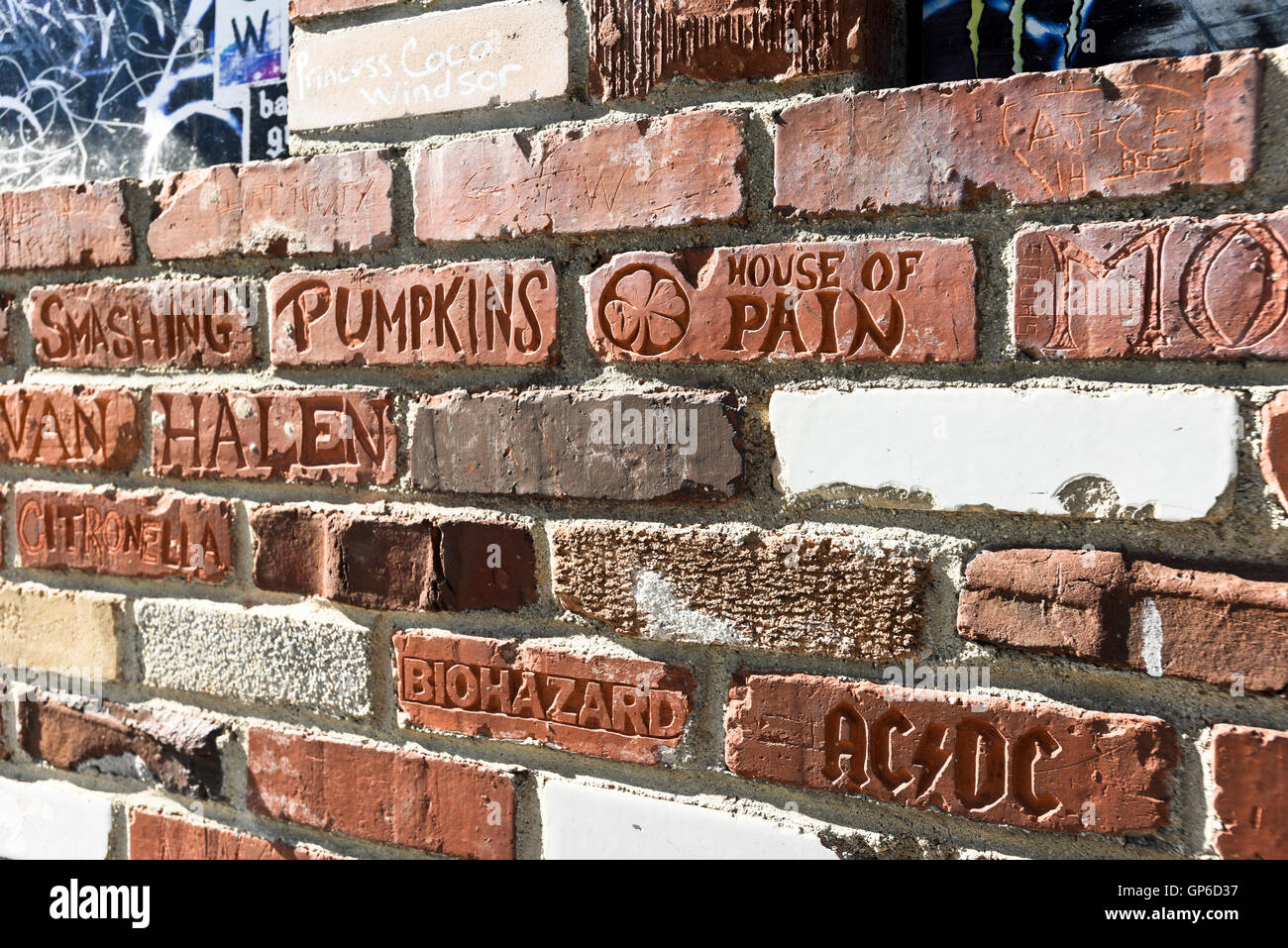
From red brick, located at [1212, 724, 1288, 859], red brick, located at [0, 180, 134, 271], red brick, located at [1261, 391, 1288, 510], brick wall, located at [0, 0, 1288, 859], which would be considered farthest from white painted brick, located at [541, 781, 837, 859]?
red brick, located at [0, 180, 134, 271]

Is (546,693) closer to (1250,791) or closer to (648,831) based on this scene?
(648,831)

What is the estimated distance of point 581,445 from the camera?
0.66m

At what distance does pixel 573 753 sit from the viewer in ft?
2.24

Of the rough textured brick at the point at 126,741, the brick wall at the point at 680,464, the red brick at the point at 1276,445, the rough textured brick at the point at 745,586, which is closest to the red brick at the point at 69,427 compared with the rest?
the brick wall at the point at 680,464

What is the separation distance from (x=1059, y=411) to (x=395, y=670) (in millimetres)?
509

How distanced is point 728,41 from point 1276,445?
0.40 meters

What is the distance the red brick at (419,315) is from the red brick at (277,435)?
0.03m

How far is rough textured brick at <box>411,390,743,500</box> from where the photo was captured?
2.05 ft

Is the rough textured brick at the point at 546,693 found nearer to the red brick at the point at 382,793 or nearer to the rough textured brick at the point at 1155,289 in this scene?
the red brick at the point at 382,793

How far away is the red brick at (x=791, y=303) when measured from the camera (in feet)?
1.86

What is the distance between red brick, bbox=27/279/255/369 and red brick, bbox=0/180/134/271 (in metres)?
0.03

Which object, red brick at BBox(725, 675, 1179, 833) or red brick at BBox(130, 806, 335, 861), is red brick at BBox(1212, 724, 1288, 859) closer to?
red brick at BBox(725, 675, 1179, 833)

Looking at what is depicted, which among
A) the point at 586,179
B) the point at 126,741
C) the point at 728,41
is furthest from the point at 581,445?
the point at 126,741
